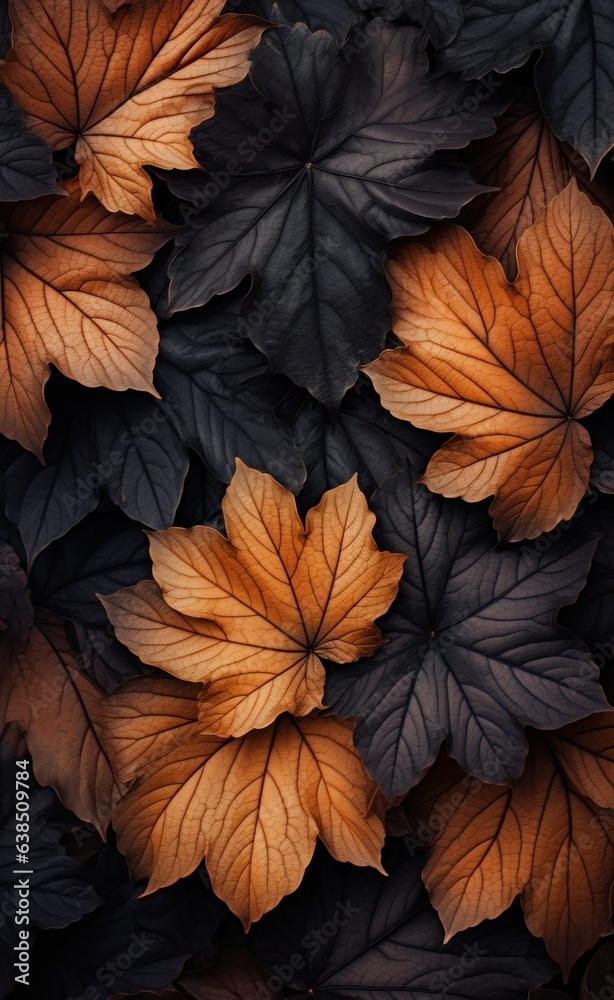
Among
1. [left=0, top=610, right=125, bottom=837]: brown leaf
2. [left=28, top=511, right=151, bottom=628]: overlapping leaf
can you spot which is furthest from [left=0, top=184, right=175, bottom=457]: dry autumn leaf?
[left=0, top=610, right=125, bottom=837]: brown leaf

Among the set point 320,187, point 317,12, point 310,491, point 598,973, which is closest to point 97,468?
point 310,491

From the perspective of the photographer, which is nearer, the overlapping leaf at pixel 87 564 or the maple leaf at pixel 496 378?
the maple leaf at pixel 496 378

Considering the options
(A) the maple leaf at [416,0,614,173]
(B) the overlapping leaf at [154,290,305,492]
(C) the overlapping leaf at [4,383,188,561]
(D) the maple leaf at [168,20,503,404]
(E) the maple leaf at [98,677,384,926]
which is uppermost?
(A) the maple leaf at [416,0,614,173]

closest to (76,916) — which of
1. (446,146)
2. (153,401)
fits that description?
(153,401)

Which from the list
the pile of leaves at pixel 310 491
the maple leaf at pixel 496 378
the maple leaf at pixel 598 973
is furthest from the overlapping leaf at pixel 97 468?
the maple leaf at pixel 598 973

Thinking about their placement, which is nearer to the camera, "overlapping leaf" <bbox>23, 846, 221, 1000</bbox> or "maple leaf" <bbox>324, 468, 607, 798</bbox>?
"maple leaf" <bbox>324, 468, 607, 798</bbox>

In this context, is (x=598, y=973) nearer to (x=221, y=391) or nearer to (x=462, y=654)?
(x=462, y=654)

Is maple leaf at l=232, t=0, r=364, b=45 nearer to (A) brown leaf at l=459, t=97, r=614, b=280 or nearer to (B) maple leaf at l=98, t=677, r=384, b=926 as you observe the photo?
(A) brown leaf at l=459, t=97, r=614, b=280

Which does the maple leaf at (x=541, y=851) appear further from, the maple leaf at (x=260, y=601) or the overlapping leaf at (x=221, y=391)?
the overlapping leaf at (x=221, y=391)
